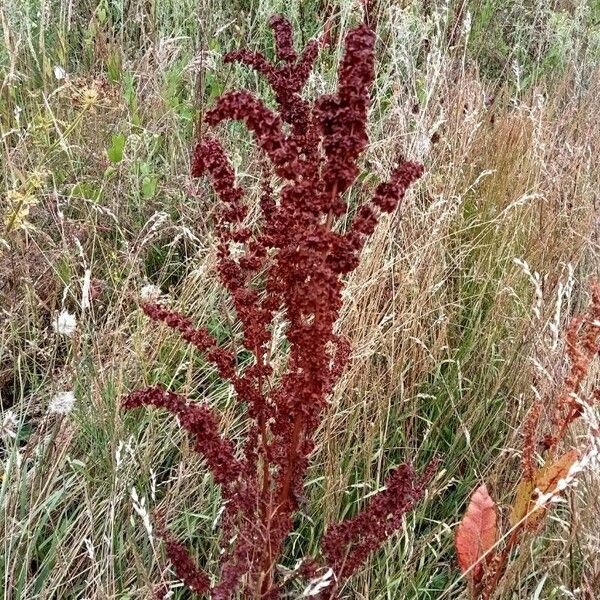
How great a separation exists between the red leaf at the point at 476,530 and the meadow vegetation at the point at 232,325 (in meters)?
0.08

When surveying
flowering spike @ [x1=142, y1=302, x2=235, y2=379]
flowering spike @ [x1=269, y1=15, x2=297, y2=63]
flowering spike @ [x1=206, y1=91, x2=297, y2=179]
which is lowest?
flowering spike @ [x1=142, y1=302, x2=235, y2=379]

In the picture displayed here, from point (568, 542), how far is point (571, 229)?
1203 mm

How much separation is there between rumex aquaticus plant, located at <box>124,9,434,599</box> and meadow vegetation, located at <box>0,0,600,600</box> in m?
0.18

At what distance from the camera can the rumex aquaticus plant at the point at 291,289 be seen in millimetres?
1161

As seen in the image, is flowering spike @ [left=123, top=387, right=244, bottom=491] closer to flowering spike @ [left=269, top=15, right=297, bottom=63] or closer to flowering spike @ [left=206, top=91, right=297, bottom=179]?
flowering spike @ [left=206, top=91, right=297, bottom=179]

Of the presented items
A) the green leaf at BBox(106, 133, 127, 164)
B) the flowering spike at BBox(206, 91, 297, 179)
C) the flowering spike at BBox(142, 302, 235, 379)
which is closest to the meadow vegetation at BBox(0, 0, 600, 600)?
the green leaf at BBox(106, 133, 127, 164)

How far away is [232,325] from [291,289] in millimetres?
935

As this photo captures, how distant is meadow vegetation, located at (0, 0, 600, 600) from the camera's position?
1.75m

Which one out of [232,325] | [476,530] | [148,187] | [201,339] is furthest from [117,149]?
[476,530]

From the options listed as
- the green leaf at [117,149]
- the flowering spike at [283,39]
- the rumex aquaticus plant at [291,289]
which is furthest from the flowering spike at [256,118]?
the green leaf at [117,149]

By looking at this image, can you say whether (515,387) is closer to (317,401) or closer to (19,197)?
(317,401)

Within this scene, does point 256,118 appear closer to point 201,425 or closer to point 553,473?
point 201,425

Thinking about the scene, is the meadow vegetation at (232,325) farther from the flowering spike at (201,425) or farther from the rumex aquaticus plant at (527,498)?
the flowering spike at (201,425)

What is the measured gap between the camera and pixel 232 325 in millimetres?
2252
